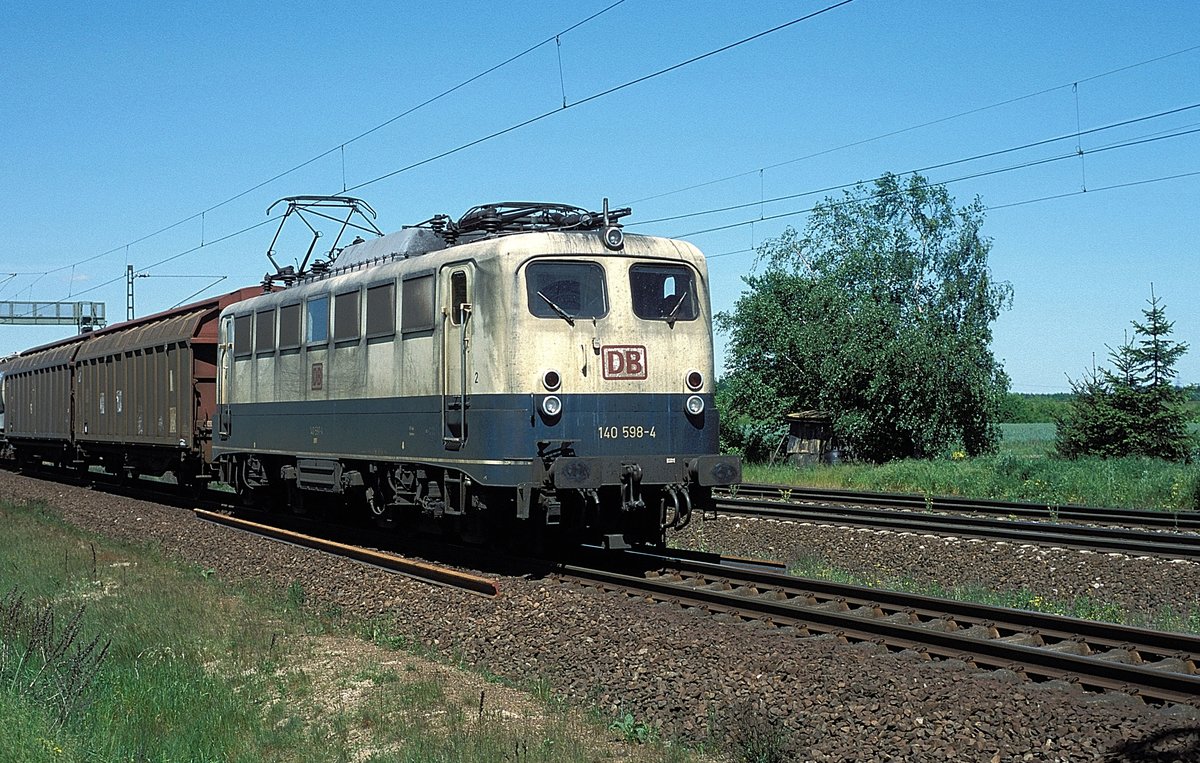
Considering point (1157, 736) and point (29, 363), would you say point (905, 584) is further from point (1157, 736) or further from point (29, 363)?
point (29, 363)

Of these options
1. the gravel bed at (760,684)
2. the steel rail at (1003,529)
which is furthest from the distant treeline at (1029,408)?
the gravel bed at (760,684)

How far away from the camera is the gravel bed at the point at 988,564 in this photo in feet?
38.1

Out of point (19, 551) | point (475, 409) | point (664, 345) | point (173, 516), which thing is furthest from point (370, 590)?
point (173, 516)

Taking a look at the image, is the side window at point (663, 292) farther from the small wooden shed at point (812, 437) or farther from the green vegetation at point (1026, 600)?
the small wooden shed at point (812, 437)

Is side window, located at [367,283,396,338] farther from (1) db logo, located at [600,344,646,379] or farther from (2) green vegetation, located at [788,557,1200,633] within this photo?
(2) green vegetation, located at [788,557,1200,633]

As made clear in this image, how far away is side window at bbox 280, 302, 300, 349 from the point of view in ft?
51.8

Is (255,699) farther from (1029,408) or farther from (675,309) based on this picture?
(1029,408)

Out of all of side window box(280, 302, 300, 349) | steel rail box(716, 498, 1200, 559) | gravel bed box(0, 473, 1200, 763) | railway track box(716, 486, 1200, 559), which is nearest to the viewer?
gravel bed box(0, 473, 1200, 763)

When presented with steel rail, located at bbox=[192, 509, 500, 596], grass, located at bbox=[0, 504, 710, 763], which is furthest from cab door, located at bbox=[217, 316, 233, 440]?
grass, located at bbox=[0, 504, 710, 763]

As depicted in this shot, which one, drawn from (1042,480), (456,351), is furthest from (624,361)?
(1042,480)

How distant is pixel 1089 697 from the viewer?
7152 mm

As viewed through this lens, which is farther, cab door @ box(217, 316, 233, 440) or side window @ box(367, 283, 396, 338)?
cab door @ box(217, 316, 233, 440)

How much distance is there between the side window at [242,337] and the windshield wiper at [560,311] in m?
6.99

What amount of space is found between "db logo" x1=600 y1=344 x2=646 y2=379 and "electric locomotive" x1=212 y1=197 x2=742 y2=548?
0.02 meters
